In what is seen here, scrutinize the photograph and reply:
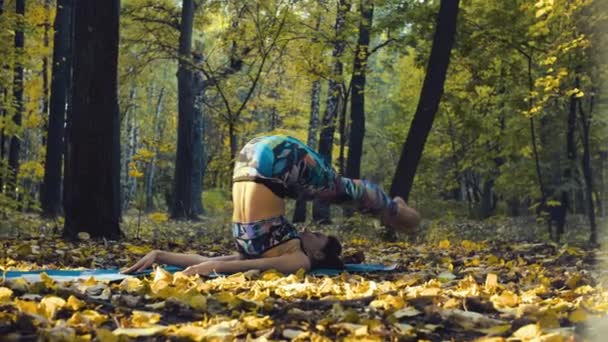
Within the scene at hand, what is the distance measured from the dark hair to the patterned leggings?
0.37m

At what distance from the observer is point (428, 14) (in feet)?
36.0

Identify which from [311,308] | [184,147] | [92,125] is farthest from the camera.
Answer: [184,147]

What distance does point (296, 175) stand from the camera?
480 cm

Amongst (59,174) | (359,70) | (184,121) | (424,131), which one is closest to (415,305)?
(424,131)

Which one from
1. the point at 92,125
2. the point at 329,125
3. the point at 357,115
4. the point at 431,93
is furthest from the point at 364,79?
the point at 92,125

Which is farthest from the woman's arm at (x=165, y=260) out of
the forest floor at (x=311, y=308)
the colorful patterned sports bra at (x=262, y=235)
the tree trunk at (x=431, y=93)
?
the tree trunk at (x=431, y=93)

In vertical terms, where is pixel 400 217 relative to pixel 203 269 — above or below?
above

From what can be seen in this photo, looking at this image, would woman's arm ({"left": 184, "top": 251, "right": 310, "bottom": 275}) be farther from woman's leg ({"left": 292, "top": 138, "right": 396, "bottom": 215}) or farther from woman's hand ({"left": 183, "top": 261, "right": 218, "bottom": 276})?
woman's leg ({"left": 292, "top": 138, "right": 396, "bottom": 215})

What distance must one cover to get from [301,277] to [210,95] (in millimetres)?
34844

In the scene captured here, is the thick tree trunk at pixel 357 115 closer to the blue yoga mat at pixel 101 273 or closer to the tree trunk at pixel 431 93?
the tree trunk at pixel 431 93

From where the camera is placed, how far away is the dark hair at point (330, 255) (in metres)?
5.17

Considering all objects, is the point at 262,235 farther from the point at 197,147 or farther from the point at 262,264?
the point at 197,147

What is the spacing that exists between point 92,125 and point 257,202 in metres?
3.93

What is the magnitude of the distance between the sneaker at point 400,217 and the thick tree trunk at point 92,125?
4.22m
